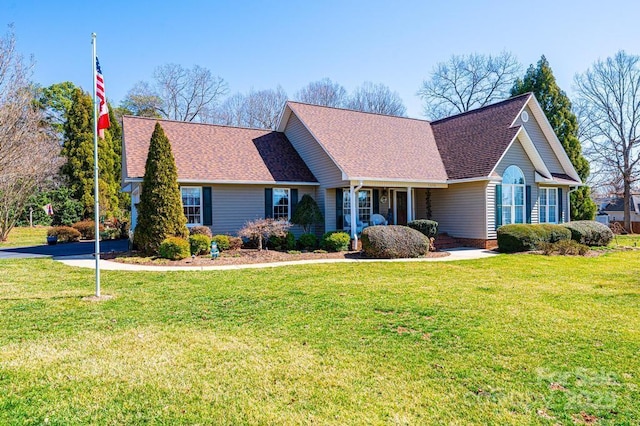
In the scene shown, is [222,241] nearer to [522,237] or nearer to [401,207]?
[401,207]

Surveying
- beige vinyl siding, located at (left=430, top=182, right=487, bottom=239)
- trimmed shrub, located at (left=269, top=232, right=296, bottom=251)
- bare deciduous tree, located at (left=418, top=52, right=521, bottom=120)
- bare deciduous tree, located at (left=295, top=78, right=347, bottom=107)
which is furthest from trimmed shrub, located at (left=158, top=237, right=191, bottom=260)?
bare deciduous tree, located at (left=418, top=52, right=521, bottom=120)

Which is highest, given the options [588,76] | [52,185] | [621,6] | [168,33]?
[588,76]

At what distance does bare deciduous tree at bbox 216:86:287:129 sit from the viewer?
1506 inches

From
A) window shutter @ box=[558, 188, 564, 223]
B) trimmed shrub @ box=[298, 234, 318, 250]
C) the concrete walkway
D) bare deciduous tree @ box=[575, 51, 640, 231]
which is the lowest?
the concrete walkway

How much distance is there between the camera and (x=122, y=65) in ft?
65.2

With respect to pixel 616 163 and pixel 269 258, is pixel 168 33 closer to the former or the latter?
pixel 269 258

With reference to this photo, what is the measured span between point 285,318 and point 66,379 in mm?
2962

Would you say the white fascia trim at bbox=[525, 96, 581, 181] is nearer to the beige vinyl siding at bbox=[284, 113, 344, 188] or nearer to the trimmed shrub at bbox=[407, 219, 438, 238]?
the trimmed shrub at bbox=[407, 219, 438, 238]

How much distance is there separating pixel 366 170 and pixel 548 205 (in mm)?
9841

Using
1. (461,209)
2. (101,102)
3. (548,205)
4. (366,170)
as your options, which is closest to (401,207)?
(461,209)

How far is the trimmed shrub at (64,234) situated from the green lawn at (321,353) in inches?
511

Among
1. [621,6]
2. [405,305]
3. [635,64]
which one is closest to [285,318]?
[405,305]

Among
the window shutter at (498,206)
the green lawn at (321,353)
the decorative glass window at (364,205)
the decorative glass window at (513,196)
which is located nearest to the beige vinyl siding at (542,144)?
the decorative glass window at (513,196)

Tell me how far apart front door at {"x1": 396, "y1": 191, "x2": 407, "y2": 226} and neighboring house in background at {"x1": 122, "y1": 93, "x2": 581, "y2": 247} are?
0.18ft
